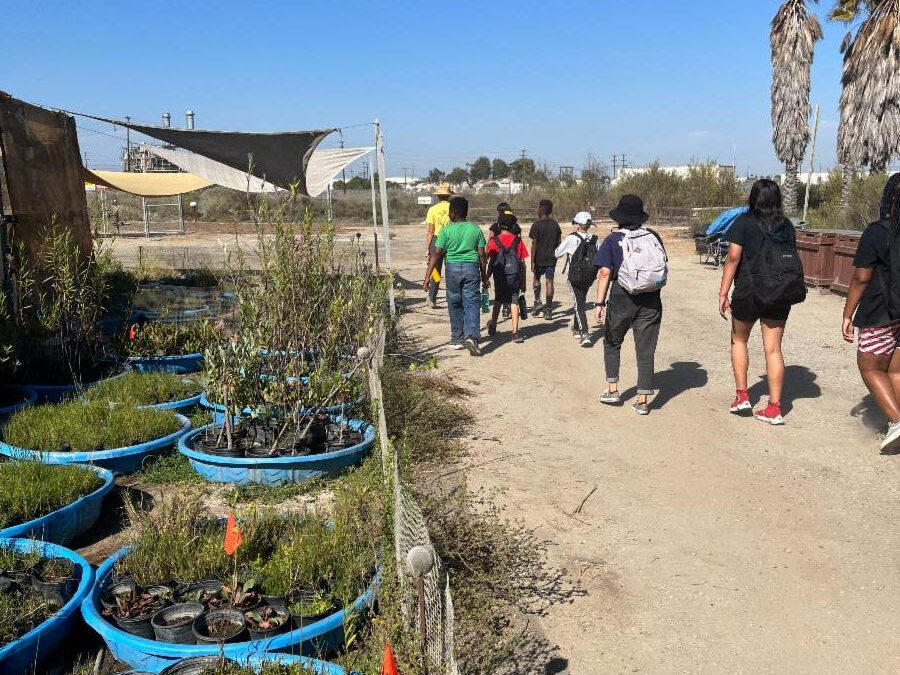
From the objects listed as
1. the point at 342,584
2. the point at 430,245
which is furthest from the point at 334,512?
the point at 430,245

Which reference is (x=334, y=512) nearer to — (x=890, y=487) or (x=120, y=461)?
(x=120, y=461)

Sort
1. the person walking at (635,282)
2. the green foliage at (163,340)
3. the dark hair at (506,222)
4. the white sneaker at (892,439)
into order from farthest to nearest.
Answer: the dark hair at (506,222), the green foliage at (163,340), the person walking at (635,282), the white sneaker at (892,439)

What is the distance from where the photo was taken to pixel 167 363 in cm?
805

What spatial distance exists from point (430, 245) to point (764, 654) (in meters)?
10.0

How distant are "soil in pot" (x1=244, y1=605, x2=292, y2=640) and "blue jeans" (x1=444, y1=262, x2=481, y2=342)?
5.79 metres

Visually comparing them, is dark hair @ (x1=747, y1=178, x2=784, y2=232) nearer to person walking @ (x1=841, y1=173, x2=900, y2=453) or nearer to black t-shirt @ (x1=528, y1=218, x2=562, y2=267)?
person walking @ (x1=841, y1=173, x2=900, y2=453)

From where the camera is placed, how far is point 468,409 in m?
7.40

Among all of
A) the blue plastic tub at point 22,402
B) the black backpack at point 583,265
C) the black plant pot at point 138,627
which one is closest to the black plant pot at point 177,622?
the black plant pot at point 138,627

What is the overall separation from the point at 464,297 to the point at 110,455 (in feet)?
15.4

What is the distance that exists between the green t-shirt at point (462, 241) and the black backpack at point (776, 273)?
3343mm

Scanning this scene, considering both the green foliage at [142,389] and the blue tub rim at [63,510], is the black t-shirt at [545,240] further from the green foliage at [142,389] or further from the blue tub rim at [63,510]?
the blue tub rim at [63,510]

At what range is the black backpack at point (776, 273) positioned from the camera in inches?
257

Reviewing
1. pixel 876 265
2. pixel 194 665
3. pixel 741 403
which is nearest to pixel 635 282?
pixel 741 403

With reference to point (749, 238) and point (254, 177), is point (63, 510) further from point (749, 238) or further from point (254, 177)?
point (254, 177)
